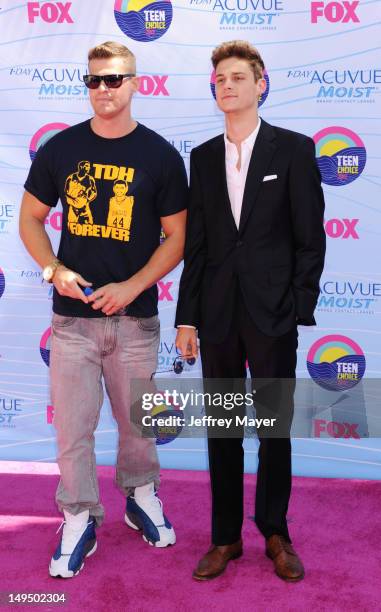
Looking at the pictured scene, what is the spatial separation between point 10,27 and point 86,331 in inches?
76.3

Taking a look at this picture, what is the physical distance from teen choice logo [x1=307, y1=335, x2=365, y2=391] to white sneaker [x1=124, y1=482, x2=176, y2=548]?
1.20m

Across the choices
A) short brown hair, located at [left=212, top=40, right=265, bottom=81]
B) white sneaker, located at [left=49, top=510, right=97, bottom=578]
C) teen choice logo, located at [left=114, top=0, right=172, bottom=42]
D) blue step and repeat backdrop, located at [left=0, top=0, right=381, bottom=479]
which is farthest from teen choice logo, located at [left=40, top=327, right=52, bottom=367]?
short brown hair, located at [left=212, top=40, right=265, bottom=81]

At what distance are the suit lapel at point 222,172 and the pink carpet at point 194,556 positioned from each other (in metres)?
1.32

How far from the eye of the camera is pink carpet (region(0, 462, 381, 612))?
2.80m

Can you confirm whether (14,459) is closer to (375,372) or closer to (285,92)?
(375,372)

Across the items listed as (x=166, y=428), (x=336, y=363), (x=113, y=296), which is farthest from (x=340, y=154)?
(x=166, y=428)

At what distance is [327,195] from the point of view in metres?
3.91

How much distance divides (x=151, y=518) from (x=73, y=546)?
374 mm

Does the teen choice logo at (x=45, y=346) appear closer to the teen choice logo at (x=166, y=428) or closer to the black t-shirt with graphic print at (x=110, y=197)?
the teen choice logo at (x=166, y=428)

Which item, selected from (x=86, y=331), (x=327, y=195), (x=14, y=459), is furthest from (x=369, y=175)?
(x=14, y=459)

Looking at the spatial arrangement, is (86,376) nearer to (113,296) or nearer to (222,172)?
(113,296)

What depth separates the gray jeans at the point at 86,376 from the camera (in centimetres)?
298

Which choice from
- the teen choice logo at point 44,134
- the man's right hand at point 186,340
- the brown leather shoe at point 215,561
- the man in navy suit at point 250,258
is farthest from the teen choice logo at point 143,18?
the brown leather shoe at point 215,561

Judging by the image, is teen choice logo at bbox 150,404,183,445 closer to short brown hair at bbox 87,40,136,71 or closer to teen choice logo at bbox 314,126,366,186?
teen choice logo at bbox 314,126,366,186
